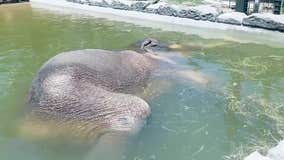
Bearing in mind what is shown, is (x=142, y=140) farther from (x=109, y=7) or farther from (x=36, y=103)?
(x=109, y=7)

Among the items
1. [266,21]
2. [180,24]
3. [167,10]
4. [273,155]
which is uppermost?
[167,10]

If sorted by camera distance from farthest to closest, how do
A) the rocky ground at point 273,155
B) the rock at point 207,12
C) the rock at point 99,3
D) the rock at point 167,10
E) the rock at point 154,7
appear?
1. the rock at point 99,3
2. the rock at point 154,7
3. the rock at point 167,10
4. the rock at point 207,12
5. the rocky ground at point 273,155

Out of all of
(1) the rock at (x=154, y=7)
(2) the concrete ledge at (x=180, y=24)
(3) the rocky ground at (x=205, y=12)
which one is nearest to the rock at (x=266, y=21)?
(3) the rocky ground at (x=205, y=12)

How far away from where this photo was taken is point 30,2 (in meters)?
17.2

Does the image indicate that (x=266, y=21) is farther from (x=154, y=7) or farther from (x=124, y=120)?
(x=124, y=120)

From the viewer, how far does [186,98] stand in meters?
7.12

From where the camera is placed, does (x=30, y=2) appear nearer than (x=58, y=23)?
No

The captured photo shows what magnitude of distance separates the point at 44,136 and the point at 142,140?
128cm

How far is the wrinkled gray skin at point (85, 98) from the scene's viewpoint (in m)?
5.73

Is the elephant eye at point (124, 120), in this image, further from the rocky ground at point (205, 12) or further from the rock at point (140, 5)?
the rock at point (140, 5)

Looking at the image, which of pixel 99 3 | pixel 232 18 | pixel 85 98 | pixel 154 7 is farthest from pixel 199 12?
pixel 85 98

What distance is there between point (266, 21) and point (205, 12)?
1.90m

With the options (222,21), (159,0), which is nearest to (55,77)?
(222,21)

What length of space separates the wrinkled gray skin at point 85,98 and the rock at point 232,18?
620cm
